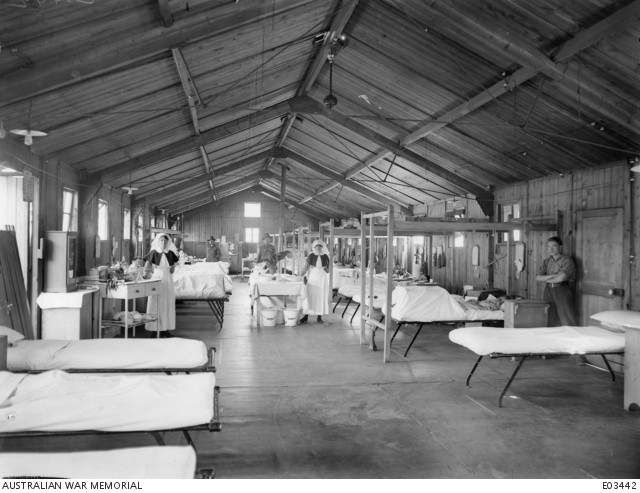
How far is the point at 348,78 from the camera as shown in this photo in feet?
28.6

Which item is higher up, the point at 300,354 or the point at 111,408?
the point at 111,408

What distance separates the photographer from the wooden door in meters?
6.96

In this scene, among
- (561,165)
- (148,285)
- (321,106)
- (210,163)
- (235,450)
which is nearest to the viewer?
(235,450)

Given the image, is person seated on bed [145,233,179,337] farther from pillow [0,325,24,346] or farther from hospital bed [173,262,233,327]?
pillow [0,325,24,346]

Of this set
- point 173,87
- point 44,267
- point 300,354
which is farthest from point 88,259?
point 300,354

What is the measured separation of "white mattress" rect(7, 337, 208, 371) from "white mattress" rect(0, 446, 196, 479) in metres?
1.69

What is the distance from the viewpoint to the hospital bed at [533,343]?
4.84 metres

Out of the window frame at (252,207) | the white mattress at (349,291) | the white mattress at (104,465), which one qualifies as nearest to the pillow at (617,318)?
the white mattress at (349,291)

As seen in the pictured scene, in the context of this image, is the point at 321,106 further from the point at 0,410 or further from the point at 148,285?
the point at 0,410

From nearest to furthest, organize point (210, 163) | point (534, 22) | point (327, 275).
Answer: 1. point (534, 22)
2. point (327, 275)
3. point (210, 163)

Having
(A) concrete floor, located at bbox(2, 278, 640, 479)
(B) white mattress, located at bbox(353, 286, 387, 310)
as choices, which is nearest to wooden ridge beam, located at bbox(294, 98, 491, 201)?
(B) white mattress, located at bbox(353, 286, 387, 310)

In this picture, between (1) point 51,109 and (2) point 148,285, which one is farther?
(2) point 148,285

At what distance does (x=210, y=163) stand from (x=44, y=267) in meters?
8.52

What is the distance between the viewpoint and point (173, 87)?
6715 mm
